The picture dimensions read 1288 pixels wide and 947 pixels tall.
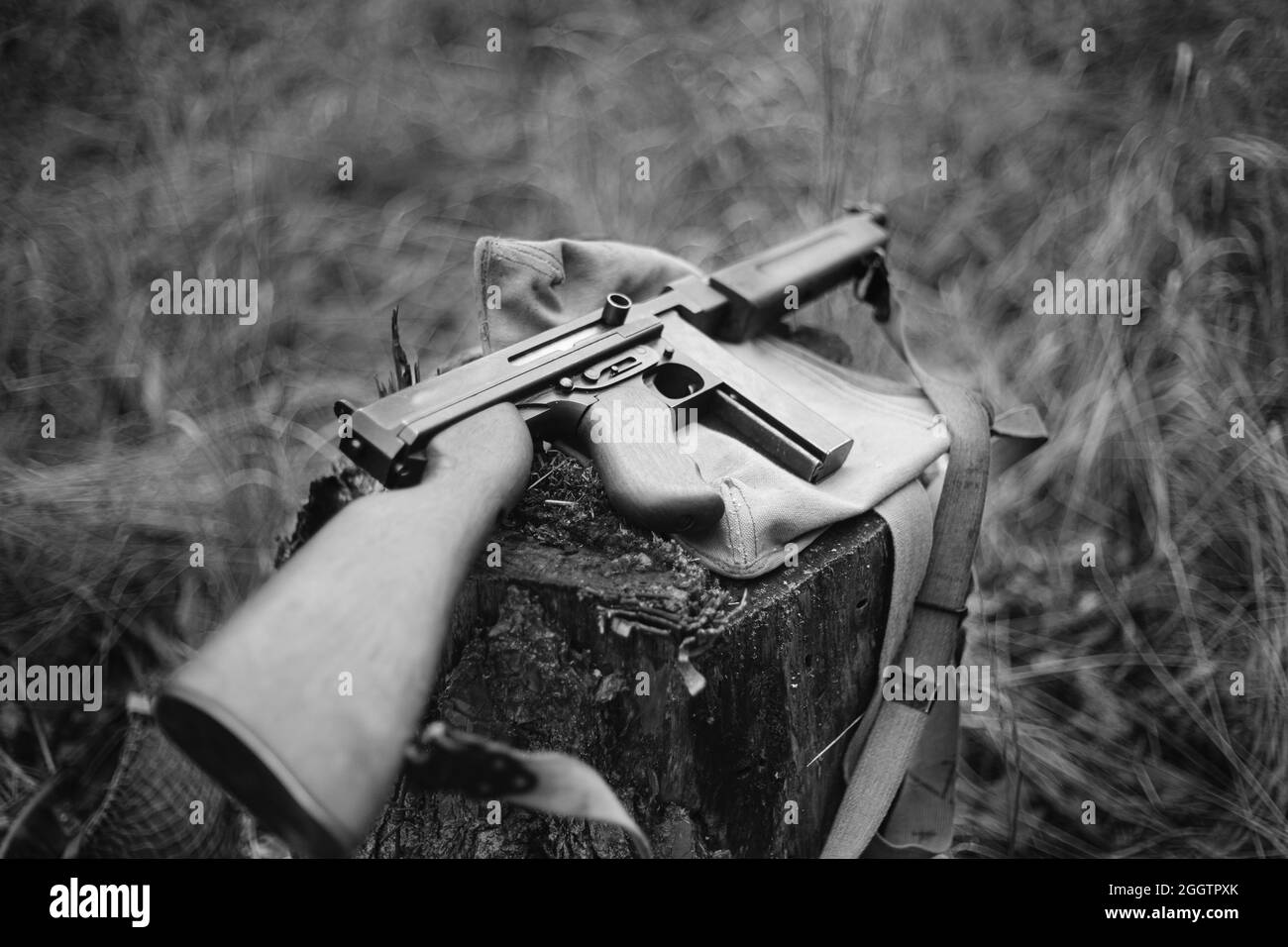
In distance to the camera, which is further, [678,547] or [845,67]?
[845,67]

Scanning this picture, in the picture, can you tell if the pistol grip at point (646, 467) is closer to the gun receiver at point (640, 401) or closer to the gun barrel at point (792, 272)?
the gun receiver at point (640, 401)

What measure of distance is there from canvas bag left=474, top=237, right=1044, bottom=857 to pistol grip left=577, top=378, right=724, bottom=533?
79 mm

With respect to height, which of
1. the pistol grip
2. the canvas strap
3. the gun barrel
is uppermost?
the gun barrel

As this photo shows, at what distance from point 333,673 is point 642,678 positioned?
0.58 m

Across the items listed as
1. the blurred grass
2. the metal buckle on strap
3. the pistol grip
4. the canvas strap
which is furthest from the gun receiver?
the blurred grass

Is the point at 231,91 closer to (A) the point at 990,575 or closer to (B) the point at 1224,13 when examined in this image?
(A) the point at 990,575

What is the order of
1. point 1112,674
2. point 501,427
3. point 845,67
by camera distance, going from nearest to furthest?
point 501,427, point 1112,674, point 845,67

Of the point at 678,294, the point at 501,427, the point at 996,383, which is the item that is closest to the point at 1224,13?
the point at 996,383

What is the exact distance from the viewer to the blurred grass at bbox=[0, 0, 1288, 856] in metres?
2.58

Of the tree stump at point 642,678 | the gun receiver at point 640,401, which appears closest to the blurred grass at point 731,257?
the tree stump at point 642,678

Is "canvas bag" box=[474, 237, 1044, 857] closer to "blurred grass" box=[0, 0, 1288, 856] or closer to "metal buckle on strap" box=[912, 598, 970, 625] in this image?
"metal buckle on strap" box=[912, 598, 970, 625]

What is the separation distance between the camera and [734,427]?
6.58ft

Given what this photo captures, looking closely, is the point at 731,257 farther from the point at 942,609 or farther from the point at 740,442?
the point at 942,609

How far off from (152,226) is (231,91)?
0.59m
